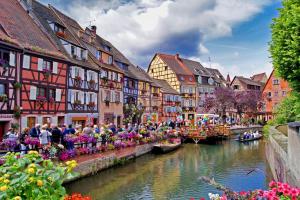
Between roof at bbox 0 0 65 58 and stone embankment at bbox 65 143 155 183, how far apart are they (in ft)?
30.2

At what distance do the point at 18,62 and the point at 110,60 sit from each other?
16083 millimetres

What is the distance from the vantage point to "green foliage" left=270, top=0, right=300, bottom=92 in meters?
12.2

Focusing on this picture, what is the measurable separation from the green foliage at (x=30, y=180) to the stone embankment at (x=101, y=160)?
30.5ft

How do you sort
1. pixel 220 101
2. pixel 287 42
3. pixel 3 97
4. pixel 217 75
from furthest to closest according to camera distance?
1. pixel 217 75
2. pixel 220 101
3. pixel 3 97
4. pixel 287 42

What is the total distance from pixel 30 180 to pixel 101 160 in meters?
14.0

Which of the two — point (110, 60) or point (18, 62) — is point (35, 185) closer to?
point (18, 62)

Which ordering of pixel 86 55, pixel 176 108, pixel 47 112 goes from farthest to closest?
pixel 176 108, pixel 86 55, pixel 47 112

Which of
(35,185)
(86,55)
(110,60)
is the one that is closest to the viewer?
(35,185)

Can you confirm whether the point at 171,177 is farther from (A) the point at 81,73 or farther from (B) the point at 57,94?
(A) the point at 81,73

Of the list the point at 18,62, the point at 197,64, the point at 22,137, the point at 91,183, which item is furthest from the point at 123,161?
the point at 197,64

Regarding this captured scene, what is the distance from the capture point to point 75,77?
27.7 m

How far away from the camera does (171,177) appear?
17578 mm

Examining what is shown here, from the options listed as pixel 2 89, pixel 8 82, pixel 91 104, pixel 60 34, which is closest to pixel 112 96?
pixel 91 104

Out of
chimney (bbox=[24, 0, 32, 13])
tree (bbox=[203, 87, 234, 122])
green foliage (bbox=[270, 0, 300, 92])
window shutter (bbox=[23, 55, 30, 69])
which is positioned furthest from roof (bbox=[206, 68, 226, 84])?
green foliage (bbox=[270, 0, 300, 92])
